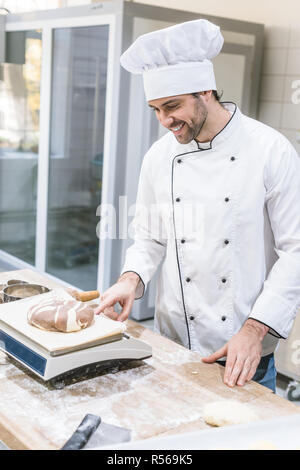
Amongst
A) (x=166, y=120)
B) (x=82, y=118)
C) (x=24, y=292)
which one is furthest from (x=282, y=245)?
(x=82, y=118)

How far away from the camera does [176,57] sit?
143 centimetres

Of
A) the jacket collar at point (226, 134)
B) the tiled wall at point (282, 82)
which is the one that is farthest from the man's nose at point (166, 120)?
the tiled wall at point (282, 82)

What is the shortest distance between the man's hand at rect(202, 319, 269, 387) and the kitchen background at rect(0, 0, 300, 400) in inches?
68.6

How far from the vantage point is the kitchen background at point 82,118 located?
3191 millimetres

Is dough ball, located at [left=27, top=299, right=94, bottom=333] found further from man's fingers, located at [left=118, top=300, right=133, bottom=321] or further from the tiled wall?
the tiled wall

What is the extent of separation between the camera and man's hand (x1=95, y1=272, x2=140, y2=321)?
57.8 inches

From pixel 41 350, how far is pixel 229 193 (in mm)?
637

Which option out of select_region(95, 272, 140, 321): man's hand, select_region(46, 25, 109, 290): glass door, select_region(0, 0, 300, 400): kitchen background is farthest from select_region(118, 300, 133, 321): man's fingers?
select_region(46, 25, 109, 290): glass door

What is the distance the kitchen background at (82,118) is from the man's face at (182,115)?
1.73 metres

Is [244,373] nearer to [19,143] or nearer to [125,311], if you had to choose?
[125,311]

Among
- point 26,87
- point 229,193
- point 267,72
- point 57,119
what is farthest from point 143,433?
point 26,87

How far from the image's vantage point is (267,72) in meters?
3.30

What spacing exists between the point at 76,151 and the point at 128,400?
3073 millimetres
